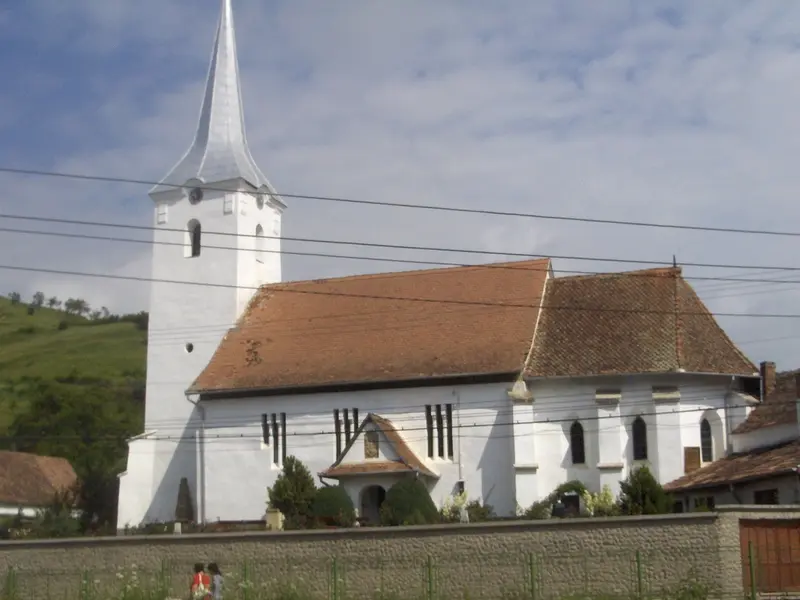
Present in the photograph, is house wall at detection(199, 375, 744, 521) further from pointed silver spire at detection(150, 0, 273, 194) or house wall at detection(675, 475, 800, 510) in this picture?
pointed silver spire at detection(150, 0, 273, 194)

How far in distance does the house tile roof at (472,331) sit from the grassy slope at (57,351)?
187 ft

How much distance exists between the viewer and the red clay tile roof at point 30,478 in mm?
64269

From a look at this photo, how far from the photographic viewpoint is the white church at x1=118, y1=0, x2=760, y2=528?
40031mm

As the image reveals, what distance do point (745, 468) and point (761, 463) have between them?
66 cm

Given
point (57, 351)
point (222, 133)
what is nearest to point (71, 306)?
point (57, 351)

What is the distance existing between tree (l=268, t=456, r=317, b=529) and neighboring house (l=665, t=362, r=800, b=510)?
1173 cm

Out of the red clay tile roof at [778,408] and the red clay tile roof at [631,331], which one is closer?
the red clay tile roof at [778,408]

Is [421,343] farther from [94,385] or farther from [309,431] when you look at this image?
[94,385]

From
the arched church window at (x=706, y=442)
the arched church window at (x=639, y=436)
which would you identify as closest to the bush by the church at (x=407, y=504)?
the arched church window at (x=639, y=436)

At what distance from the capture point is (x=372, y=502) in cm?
4062

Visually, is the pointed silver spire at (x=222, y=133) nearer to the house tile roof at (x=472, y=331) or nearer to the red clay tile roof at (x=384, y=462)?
the house tile roof at (x=472, y=331)

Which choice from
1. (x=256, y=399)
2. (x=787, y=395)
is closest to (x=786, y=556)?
(x=787, y=395)

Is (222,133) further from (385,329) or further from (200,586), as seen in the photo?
(200,586)

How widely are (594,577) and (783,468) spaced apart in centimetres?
967
